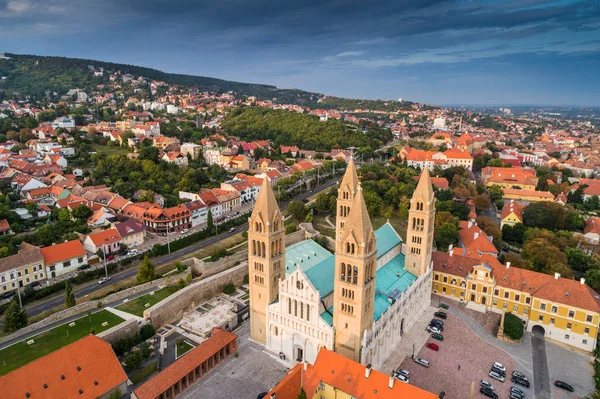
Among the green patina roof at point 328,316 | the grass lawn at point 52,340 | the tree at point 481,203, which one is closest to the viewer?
the grass lawn at point 52,340

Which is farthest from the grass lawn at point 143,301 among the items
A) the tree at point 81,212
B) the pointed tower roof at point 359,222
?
the tree at point 81,212

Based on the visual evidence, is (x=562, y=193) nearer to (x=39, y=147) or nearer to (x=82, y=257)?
(x=82, y=257)

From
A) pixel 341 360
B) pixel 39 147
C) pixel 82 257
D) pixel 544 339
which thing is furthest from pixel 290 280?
pixel 39 147

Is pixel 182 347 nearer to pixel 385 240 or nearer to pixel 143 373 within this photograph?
pixel 143 373

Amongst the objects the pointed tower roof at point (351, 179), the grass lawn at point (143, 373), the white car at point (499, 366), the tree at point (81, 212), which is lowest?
the white car at point (499, 366)

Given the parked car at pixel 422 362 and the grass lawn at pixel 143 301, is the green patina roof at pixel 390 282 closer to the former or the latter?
the parked car at pixel 422 362
